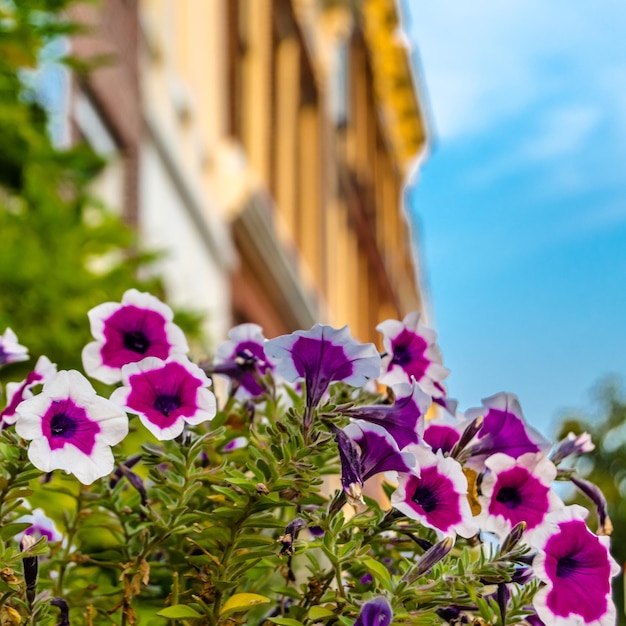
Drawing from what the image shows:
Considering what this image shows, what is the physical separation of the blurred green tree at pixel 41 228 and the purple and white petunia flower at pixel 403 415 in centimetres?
279

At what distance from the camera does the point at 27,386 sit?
152 cm

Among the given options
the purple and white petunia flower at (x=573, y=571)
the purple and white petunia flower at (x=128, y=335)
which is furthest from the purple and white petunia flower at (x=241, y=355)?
the purple and white petunia flower at (x=573, y=571)

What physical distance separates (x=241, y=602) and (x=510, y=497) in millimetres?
370

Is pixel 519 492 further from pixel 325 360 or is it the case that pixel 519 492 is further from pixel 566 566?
pixel 325 360

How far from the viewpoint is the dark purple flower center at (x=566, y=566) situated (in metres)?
1.35

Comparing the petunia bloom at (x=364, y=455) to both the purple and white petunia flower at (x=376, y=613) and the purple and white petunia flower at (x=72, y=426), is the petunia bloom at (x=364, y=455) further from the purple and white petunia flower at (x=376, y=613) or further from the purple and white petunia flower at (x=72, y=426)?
the purple and white petunia flower at (x=72, y=426)

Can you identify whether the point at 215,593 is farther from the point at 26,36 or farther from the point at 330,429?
the point at 26,36

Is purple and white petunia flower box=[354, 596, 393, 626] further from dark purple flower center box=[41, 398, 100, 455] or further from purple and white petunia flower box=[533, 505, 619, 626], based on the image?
dark purple flower center box=[41, 398, 100, 455]

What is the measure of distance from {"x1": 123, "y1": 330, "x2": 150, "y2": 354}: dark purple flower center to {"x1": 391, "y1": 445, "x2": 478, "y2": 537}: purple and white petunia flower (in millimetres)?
423

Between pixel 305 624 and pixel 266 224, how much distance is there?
11.1 metres

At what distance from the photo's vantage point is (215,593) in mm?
1387

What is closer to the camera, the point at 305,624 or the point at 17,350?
the point at 305,624

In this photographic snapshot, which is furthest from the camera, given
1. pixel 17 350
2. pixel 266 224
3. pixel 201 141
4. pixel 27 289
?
pixel 266 224

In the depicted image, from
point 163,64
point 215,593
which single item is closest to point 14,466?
point 215,593
